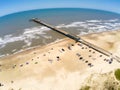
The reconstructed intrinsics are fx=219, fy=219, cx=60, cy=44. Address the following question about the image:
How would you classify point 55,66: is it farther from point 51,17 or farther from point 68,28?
point 51,17

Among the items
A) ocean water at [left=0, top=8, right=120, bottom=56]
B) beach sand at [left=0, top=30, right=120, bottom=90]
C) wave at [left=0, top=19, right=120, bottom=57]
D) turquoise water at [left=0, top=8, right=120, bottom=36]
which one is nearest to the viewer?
beach sand at [left=0, top=30, right=120, bottom=90]

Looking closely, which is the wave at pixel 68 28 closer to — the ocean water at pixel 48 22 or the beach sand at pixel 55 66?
the ocean water at pixel 48 22

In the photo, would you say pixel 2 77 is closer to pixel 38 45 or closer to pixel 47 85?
pixel 47 85

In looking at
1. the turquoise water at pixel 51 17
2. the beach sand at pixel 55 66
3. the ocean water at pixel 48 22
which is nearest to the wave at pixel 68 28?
the ocean water at pixel 48 22

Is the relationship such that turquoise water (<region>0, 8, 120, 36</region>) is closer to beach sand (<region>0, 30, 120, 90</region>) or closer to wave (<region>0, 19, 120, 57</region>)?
wave (<region>0, 19, 120, 57</region>)

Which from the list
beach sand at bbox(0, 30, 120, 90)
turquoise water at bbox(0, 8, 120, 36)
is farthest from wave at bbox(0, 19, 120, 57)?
beach sand at bbox(0, 30, 120, 90)
